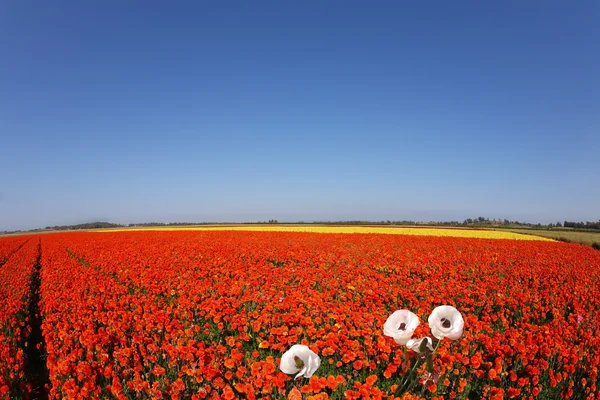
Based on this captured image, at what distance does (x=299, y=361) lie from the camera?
2.52 meters

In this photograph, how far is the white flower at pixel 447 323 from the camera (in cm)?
266

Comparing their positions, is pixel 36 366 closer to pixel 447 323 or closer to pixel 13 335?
pixel 13 335

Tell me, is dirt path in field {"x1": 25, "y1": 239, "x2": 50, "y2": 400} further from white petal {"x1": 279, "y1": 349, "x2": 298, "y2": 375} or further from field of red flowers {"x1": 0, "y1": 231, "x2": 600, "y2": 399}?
white petal {"x1": 279, "y1": 349, "x2": 298, "y2": 375}

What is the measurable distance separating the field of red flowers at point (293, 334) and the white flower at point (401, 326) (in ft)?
2.06

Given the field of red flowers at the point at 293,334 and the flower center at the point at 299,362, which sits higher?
the flower center at the point at 299,362

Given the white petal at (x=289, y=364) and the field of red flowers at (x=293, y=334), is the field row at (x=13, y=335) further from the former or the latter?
the white petal at (x=289, y=364)

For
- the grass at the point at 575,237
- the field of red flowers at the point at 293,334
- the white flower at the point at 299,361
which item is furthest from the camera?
the grass at the point at 575,237

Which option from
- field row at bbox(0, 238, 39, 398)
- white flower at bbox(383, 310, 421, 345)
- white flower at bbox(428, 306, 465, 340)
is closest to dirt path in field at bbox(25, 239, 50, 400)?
field row at bbox(0, 238, 39, 398)

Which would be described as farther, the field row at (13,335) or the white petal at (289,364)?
the field row at (13,335)

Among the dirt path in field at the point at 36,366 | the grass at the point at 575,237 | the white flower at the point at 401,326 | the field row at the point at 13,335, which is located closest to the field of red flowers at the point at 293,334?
the field row at the point at 13,335

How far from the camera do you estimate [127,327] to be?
16.8 ft

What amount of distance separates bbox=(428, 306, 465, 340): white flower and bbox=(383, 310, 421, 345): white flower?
143 mm

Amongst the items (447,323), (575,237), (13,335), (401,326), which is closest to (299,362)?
(401,326)

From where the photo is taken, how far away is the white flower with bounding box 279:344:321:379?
247 cm
